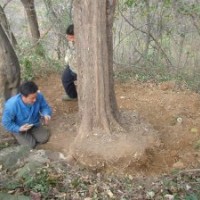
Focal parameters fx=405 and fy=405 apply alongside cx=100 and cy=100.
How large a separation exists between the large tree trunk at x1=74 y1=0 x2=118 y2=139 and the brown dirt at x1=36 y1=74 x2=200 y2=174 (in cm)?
57

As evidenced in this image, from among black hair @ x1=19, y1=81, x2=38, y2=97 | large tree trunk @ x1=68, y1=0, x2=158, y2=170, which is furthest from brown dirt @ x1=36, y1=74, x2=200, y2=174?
black hair @ x1=19, y1=81, x2=38, y2=97

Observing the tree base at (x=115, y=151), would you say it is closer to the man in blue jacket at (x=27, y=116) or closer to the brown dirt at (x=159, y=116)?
the brown dirt at (x=159, y=116)

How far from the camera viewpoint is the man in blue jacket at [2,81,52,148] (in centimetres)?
509

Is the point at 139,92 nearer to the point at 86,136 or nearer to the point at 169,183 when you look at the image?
the point at 86,136

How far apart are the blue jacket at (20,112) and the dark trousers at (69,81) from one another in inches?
43.8

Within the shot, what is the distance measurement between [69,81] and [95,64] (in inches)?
73.8

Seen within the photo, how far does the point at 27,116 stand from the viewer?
543 centimetres

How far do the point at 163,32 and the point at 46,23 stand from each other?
3184 millimetres

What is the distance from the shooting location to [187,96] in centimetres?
679

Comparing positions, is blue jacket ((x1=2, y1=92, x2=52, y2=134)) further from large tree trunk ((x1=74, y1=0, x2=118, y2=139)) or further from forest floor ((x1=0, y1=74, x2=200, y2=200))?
large tree trunk ((x1=74, y1=0, x2=118, y2=139))

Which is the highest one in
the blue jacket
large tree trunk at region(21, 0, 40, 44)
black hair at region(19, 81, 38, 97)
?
large tree trunk at region(21, 0, 40, 44)

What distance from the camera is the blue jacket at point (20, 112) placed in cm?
521

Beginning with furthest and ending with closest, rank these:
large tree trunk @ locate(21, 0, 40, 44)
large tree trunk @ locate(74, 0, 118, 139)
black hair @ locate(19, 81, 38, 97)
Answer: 1. large tree trunk @ locate(21, 0, 40, 44)
2. black hair @ locate(19, 81, 38, 97)
3. large tree trunk @ locate(74, 0, 118, 139)

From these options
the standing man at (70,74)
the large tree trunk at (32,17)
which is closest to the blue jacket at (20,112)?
the standing man at (70,74)
